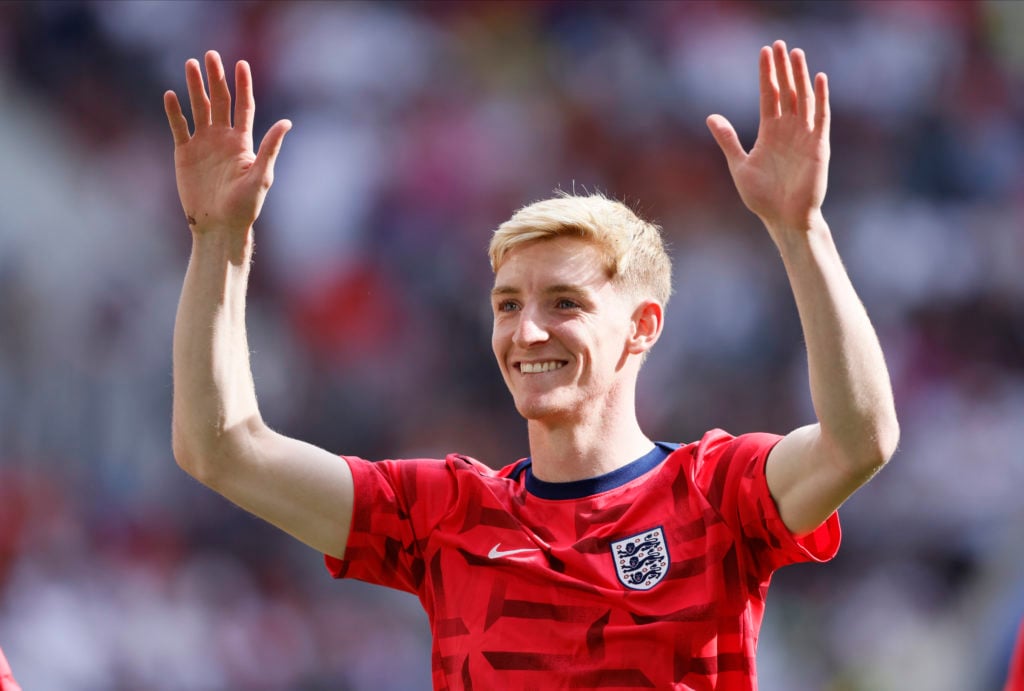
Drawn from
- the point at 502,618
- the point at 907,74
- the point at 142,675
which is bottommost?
the point at 142,675

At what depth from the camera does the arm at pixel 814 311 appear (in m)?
2.85

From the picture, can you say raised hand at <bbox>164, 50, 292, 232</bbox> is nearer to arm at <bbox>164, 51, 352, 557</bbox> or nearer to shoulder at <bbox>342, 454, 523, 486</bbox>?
arm at <bbox>164, 51, 352, 557</bbox>

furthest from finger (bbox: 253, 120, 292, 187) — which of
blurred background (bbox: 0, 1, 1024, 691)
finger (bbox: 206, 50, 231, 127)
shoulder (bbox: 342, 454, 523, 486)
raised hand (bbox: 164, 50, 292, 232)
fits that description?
blurred background (bbox: 0, 1, 1024, 691)

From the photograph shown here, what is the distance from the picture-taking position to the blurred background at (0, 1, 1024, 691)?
683cm

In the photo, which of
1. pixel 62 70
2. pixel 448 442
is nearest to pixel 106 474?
pixel 448 442

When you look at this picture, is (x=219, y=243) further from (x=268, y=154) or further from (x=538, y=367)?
(x=538, y=367)

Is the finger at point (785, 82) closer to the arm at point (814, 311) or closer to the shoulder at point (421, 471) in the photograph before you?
the arm at point (814, 311)

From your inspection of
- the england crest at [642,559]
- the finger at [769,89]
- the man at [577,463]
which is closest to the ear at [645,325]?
the man at [577,463]

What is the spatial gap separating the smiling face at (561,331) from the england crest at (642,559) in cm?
38

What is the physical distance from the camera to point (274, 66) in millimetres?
7863

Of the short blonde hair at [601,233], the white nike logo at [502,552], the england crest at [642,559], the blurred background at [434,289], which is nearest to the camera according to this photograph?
the england crest at [642,559]

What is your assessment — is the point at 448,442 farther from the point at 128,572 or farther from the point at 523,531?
the point at 523,531

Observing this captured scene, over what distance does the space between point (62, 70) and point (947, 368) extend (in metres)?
5.23

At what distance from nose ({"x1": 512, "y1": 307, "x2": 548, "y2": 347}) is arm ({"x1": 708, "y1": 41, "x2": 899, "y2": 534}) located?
68 centimetres
